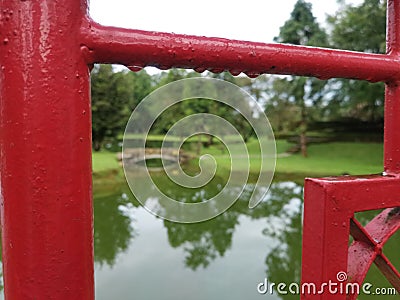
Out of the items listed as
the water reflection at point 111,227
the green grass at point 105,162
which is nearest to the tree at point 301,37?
the green grass at point 105,162

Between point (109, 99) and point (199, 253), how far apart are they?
5.45 meters

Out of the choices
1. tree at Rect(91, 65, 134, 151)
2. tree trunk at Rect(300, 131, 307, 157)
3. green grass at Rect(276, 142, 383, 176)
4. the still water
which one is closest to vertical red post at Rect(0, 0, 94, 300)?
the still water

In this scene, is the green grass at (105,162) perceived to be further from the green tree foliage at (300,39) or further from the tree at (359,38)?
the tree at (359,38)

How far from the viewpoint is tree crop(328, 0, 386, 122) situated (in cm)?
724

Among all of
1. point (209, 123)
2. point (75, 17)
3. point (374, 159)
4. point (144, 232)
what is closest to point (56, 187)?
point (75, 17)

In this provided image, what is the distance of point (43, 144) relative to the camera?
1.01 ft

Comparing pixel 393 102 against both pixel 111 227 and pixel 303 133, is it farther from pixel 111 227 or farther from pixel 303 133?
pixel 303 133

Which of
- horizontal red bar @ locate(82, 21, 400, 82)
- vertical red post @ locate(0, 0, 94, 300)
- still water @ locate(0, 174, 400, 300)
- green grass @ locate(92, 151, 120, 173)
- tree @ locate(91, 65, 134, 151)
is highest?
tree @ locate(91, 65, 134, 151)

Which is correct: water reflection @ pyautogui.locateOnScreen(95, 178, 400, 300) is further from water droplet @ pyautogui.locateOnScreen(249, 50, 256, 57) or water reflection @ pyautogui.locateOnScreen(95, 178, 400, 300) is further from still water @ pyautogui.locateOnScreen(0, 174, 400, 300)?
water droplet @ pyautogui.locateOnScreen(249, 50, 256, 57)

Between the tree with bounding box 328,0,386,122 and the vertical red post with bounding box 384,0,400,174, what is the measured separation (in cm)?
706

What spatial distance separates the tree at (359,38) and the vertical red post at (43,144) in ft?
24.3

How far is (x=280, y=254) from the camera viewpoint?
3377 mm

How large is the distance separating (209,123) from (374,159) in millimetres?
5236

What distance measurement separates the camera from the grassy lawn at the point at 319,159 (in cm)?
706
